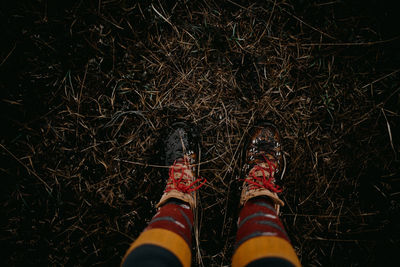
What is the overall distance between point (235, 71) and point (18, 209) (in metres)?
1.44

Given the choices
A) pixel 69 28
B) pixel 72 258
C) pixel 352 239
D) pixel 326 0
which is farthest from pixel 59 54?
pixel 352 239

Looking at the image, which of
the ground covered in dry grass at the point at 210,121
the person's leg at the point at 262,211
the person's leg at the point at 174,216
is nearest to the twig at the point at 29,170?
the ground covered in dry grass at the point at 210,121

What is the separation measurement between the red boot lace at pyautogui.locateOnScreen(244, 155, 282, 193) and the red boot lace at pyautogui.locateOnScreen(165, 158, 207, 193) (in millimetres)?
248

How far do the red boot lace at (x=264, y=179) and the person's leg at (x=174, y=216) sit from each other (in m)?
0.27

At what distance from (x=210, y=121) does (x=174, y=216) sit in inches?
20.8

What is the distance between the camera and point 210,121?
1155 mm

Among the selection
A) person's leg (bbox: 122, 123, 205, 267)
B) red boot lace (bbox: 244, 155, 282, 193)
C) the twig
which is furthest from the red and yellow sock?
the twig

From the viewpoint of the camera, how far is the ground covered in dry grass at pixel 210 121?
3.75 feet

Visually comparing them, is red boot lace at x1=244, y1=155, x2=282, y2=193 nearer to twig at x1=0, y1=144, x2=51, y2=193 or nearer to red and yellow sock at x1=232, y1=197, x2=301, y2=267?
red and yellow sock at x1=232, y1=197, x2=301, y2=267

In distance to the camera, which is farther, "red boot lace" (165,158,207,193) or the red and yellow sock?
"red boot lace" (165,158,207,193)

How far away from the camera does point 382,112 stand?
1.16 meters

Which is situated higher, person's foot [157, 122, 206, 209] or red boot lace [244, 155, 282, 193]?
person's foot [157, 122, 206, 209]

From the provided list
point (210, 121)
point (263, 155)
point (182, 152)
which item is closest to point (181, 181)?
point (182, 152)

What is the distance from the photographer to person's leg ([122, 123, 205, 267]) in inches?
26.6
